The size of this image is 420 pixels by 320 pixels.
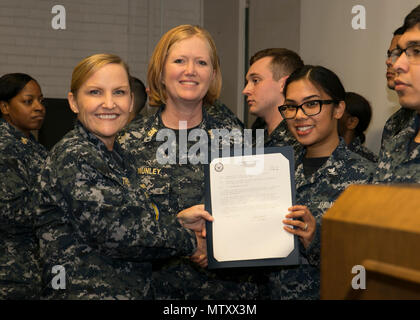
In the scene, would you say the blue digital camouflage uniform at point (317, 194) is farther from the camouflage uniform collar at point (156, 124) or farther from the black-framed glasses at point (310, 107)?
the camouflage uniform collar at point (156, 124)

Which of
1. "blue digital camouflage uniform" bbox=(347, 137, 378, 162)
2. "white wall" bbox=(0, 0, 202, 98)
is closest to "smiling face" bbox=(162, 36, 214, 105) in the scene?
"blue digital camouflage uniform" bbox=(347, 137, 378, 162)

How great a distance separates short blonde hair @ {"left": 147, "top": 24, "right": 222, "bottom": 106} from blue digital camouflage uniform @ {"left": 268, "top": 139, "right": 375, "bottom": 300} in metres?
0.64

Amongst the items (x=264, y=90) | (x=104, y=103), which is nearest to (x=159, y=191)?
(x=104, y=103)

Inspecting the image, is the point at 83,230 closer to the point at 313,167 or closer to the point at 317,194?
the point at 317,194

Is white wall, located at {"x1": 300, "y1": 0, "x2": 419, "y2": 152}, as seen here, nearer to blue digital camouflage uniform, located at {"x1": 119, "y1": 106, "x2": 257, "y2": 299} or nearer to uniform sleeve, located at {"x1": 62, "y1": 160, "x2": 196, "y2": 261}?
blue digital camouflage uniform, located at {"x1": 119, "y1": 106, "x2": 257, "y2": 299}

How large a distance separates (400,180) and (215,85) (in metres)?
1.04

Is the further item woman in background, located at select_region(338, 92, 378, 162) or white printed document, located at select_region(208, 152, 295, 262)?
woman in background, located at select_region(338, 92, 378, 162)

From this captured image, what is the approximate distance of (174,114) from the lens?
2.46 meters

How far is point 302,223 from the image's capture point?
202 centimetres

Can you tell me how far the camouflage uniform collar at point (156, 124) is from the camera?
241 centimetres

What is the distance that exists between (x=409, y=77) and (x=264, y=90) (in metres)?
1.50

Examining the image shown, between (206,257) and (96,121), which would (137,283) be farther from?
(96,121)

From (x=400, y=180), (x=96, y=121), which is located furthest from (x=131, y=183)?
(x=400, y=180)

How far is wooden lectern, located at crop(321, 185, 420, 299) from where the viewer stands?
3.45ft
